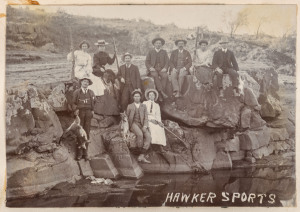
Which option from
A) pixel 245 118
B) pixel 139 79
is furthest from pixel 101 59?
pixel 245 118

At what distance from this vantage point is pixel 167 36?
388 cm

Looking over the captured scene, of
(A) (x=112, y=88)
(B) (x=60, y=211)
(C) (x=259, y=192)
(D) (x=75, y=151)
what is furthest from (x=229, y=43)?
(B) (x=60, y=211)

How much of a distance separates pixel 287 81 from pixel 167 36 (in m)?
1.39

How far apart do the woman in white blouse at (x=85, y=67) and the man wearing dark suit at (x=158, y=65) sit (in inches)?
22.2

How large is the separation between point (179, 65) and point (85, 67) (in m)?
1.02

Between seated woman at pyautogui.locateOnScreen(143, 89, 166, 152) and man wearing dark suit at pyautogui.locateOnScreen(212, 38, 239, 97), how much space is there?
2.32 feet

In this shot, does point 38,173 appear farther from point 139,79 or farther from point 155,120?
point 139,79

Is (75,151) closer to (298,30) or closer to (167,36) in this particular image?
(167,36)

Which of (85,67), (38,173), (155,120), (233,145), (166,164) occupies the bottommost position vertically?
(38,173)

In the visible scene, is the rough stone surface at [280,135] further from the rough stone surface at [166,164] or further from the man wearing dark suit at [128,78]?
the man wearing dark suit at [128,78]

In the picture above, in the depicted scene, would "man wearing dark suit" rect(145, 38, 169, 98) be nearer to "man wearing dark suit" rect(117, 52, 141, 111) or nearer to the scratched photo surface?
the scratched photo surface

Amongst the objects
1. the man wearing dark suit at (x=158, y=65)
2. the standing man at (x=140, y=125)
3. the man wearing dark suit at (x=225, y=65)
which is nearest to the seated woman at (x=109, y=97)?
the standing man at (x=140, y=125)

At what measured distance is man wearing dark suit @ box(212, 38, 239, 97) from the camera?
3.87m

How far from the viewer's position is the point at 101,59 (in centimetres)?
387
